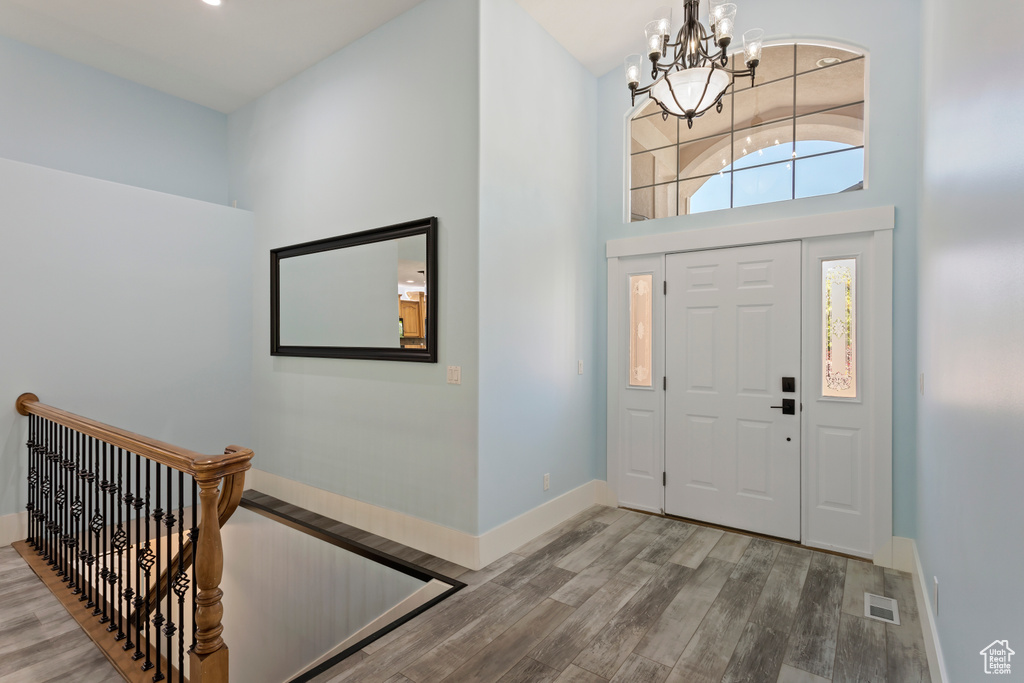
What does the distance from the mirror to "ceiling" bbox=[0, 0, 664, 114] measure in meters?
1.52

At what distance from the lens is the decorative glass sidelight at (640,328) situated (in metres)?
4.05

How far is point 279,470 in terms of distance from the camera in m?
4.41

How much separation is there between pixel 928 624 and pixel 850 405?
4.36 feet

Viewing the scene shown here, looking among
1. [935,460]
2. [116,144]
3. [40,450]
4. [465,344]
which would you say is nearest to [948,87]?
[935,460]

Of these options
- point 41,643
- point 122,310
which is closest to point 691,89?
point 41,643

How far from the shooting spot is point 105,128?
4258mm

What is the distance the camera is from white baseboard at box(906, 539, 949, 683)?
1925mm

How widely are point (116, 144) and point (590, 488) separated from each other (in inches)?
203

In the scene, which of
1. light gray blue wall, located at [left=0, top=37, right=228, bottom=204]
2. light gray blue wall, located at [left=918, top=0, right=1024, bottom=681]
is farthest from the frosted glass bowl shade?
light gray blue wall, located at [left=0, top=37, right=228, bottom=204]

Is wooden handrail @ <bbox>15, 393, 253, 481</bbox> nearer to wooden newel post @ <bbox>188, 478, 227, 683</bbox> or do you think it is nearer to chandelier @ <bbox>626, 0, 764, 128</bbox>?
wooden newel post @ <bbox>188, 478, 227, 683</bbox>

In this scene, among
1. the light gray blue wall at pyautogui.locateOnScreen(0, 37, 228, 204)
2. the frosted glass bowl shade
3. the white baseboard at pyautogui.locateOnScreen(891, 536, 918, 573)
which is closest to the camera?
the frosted glass bowl shade

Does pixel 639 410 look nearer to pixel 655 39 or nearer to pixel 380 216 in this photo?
pixel 380 216

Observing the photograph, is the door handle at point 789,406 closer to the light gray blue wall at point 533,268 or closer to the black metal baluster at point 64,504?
the light gray blue wall at point 533,268

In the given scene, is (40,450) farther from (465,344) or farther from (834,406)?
(834,406)
